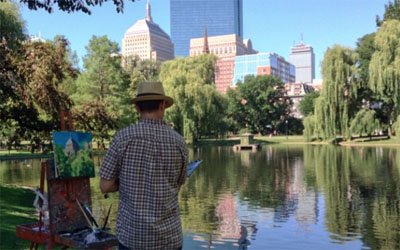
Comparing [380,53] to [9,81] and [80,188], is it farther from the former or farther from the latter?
[80,188]

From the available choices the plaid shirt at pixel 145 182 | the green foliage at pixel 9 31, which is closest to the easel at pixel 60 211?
the plaid shirt at pixel 145 182

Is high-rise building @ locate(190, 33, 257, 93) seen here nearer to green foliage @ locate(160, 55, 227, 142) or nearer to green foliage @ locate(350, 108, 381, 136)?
green foliage @ locate(160, 55, 227, 142)

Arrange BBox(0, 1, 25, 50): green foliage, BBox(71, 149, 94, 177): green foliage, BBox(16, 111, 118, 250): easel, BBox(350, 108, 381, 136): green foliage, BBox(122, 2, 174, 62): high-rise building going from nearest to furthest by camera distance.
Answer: BBox(16, 111, 118, 250): easel, BBox(71, 149, 94, 177): green foliage, BBox(0, 1, 25, 50): green foliage, BBox(350, 108, 381, 136): green foliage, BBox(122, 2, 174, 62): high-rise building

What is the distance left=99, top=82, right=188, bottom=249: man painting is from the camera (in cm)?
257

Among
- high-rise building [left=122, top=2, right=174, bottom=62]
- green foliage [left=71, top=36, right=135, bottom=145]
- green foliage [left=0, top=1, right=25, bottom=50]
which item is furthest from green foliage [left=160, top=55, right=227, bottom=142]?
high-rise building [left=122, top=2, right=174, bottom=62]

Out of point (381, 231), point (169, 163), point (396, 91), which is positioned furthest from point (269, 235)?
point (396, 91)

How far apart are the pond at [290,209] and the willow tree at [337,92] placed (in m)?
20.1

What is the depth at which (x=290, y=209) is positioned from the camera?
10.7 m

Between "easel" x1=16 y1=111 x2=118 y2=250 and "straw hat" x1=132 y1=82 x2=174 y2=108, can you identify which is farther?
"easel" x1=16 y1=111 x2=118 y2=250

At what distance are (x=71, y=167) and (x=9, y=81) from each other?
24.2ft

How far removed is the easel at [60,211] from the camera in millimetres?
3635

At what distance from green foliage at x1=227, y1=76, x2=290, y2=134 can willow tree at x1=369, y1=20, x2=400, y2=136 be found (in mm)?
31930

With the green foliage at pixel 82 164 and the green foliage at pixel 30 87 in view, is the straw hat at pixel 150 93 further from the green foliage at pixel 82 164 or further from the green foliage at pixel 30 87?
the green foliage at pixel 30 87

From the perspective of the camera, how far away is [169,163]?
105 inches
